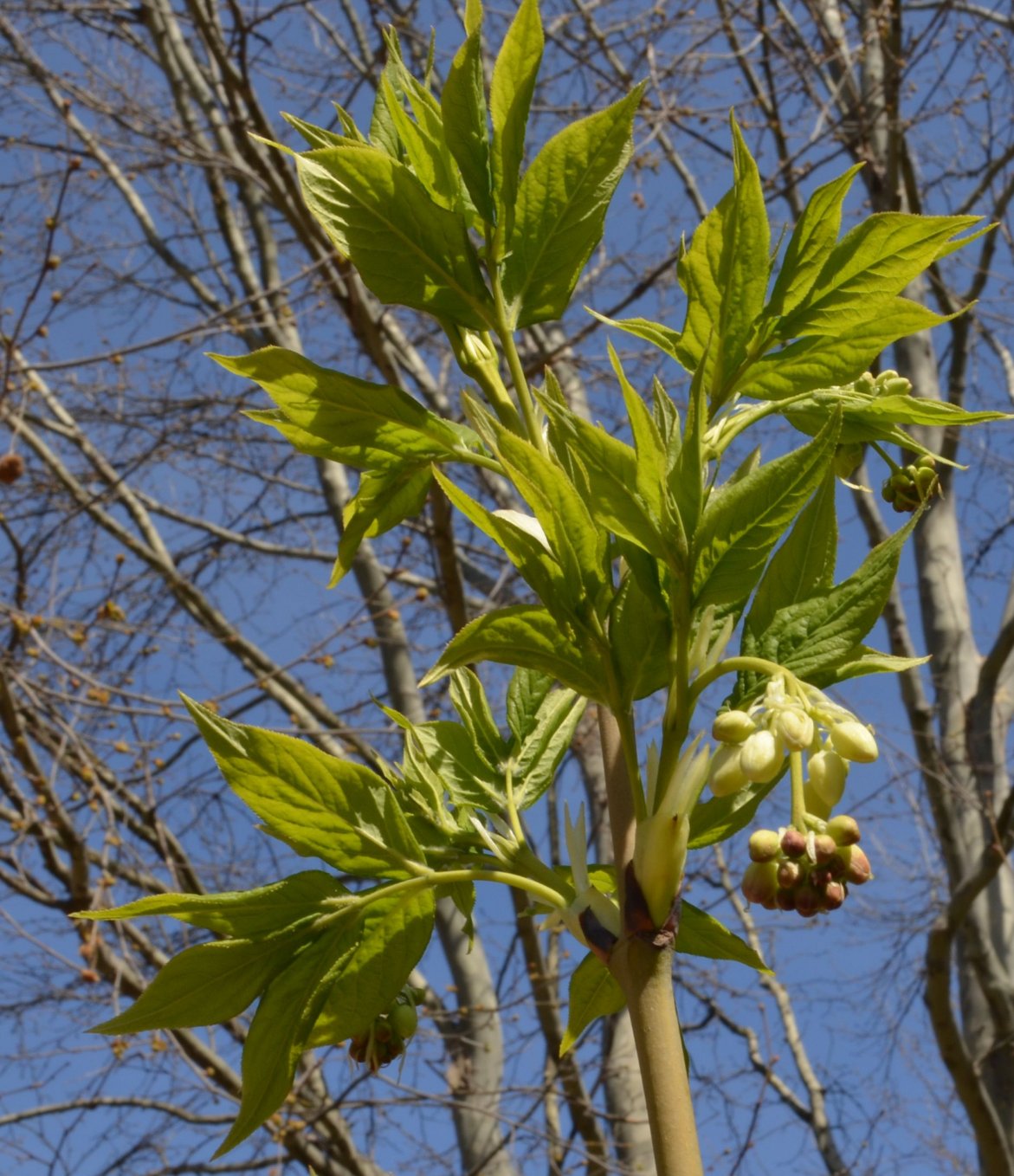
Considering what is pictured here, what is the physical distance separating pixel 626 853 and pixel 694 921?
19 cm

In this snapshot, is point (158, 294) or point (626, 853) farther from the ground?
point (158, 294)

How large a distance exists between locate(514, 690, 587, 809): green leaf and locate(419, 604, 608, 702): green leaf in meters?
0.17

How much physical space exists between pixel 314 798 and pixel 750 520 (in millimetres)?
315

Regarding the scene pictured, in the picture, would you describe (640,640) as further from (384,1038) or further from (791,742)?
(384,1038)

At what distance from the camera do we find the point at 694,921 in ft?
3.00

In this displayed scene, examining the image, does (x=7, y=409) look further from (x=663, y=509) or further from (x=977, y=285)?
(x=977, y=285)

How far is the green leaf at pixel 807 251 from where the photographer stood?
90 centimetres

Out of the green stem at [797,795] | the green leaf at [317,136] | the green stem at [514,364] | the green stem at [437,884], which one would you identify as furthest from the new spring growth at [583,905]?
the green leaf at [317,136]

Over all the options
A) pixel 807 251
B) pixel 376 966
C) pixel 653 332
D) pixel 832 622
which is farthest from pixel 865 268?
pixel 376 966

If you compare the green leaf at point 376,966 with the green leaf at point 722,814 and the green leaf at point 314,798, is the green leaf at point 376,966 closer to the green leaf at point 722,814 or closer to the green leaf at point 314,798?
the green leaf at point 314,798

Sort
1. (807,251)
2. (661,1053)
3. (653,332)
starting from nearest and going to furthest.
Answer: (661,1053) → (807,251) → (653,332)

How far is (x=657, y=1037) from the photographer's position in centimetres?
69

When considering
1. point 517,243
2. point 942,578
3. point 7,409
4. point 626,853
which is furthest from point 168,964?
point 942,578

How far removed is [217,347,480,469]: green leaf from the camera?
905 millimetres
